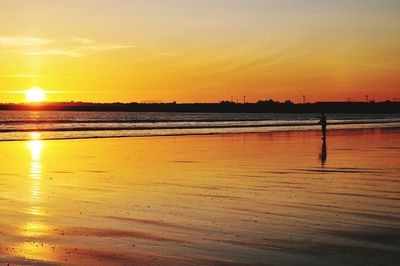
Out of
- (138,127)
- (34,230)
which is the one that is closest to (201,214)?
(34,230)

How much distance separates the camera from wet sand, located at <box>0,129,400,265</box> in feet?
29.3

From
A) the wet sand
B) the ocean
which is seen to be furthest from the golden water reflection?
the ocean

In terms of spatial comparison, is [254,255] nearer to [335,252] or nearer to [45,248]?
[335,252]

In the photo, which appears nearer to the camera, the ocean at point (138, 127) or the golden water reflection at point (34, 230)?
the golden water reflection at point (34, 230)

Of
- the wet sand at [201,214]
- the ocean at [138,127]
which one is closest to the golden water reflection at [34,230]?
the wet sand at [201,214]

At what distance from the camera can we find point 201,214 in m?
12.2

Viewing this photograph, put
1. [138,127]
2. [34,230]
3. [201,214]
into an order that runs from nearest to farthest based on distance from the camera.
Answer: [34,230], [201,214], [138,127]

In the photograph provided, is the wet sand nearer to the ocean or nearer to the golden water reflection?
the golden water reflection

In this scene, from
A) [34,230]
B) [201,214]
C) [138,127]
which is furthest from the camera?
[138,127]

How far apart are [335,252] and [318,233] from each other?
1299 mm

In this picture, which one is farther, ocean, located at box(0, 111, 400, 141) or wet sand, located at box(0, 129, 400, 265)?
ocean, located at box(0, 111, 400, 141)

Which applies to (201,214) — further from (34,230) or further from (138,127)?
(138,127)

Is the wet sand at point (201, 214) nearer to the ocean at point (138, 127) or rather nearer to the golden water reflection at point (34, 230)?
the golden water reflection at point (34, 230)

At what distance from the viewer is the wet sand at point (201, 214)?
8.92 metres
